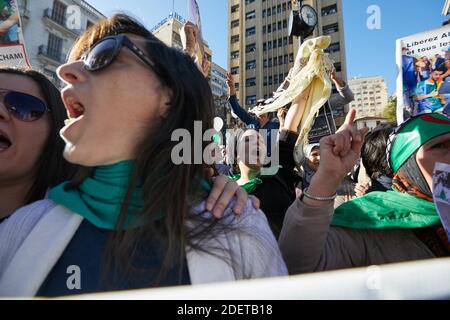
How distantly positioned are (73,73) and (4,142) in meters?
0.79

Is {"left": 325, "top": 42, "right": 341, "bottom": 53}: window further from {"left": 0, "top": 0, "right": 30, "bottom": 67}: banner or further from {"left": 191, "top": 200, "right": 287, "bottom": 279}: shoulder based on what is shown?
{"left": 191, "top": 200, "right": 287, "bottom": 279}: shoulder

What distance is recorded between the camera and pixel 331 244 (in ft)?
4.30

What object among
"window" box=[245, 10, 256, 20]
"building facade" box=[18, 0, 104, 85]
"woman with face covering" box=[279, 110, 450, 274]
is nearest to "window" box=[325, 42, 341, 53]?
"window" box=[245, 10, 256, 20]

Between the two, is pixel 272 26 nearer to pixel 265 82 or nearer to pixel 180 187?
pixel 265 82

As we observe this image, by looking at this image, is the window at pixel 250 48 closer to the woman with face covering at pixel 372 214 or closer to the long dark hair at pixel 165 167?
the woman with face covering at pixel 372 214

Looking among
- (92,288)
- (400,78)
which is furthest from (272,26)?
(92,288)

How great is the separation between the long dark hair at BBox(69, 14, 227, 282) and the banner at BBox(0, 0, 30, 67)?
2365 millimetres

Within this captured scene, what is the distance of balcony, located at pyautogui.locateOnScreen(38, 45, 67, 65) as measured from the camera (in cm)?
2055

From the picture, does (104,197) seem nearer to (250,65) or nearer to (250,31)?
(250,65)

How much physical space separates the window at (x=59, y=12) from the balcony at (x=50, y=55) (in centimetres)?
254

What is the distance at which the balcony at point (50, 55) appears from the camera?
2055 cm

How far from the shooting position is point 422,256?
4.14 feet

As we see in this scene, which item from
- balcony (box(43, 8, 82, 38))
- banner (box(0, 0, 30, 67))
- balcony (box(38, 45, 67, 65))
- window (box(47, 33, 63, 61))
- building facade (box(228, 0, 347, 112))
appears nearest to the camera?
banner (box(0, 0, 30, 67))

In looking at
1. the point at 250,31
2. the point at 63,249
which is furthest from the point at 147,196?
the point at 250,31
